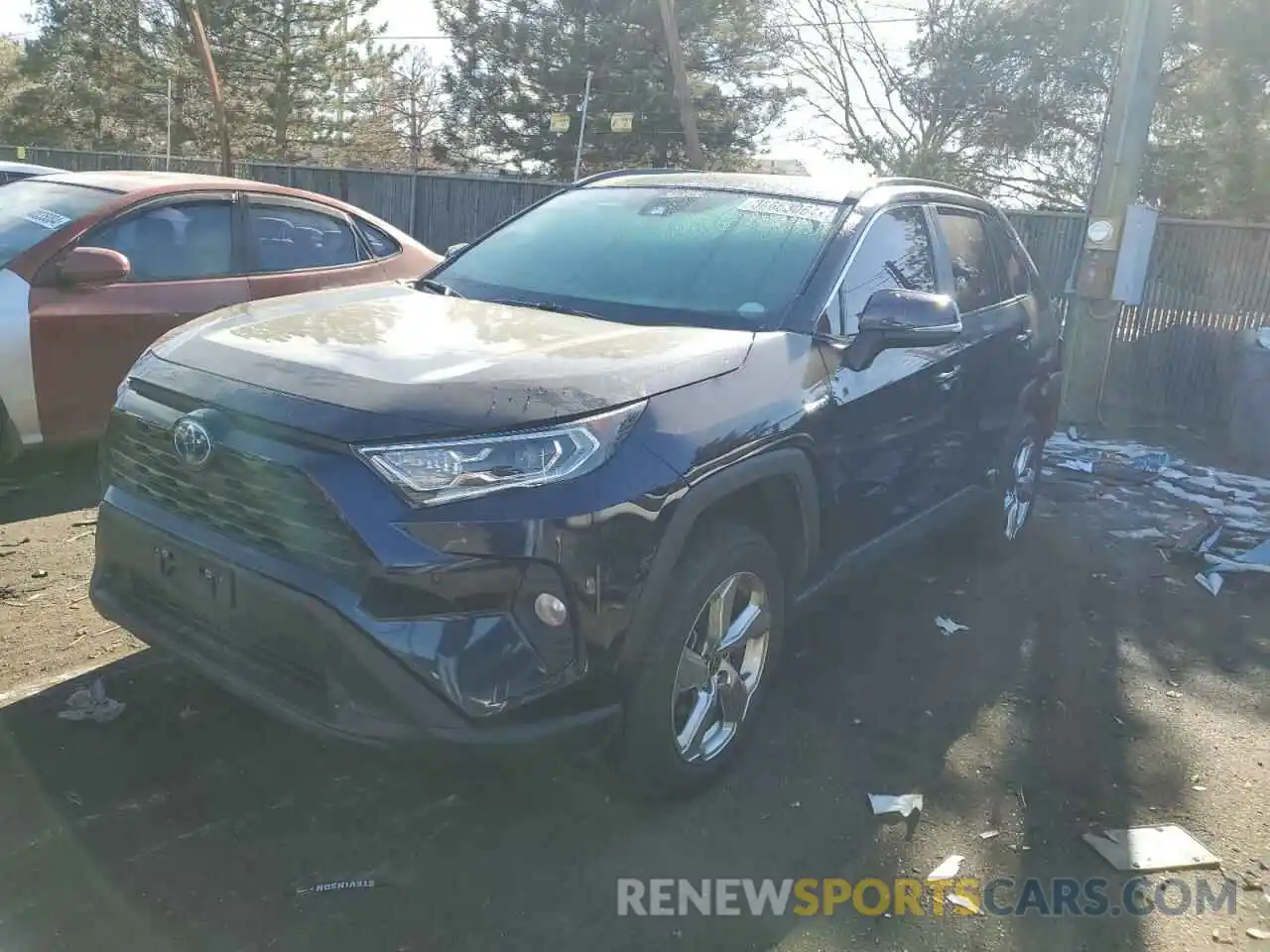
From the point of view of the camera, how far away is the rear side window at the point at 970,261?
14.7 ft

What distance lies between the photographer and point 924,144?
20.8 metres

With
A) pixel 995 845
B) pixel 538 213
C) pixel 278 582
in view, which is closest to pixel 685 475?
pixel 278 582

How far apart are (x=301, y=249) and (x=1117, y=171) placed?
6449 millimetres

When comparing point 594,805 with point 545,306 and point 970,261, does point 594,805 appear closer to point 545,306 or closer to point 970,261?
point 545,306

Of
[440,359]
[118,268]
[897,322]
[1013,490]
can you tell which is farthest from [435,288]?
[1013,490]

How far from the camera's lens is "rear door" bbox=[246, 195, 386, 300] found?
5.94 meters

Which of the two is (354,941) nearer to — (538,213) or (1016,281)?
(538,213)

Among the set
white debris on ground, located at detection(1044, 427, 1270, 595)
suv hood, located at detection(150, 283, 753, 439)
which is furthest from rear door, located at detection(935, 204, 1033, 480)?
suv hood, located at detection(150, 283, 753, 439)

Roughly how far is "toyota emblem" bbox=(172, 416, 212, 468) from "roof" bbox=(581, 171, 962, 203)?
2329 millimetres

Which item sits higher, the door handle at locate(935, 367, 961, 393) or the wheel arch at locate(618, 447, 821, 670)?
the door handle at locate(935, 367, 961, 393)

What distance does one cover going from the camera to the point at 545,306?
3.53 m

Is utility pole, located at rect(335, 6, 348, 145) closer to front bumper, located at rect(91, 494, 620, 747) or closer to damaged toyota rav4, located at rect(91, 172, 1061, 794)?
damaged toyota rav4, located at rect(91, 172, 1061, 794)

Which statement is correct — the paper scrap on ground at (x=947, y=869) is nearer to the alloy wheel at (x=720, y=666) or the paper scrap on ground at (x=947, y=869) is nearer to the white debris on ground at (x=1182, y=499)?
the alloy wheel at (x=720, y=666)

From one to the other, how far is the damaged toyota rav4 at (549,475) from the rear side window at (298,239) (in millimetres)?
2464
